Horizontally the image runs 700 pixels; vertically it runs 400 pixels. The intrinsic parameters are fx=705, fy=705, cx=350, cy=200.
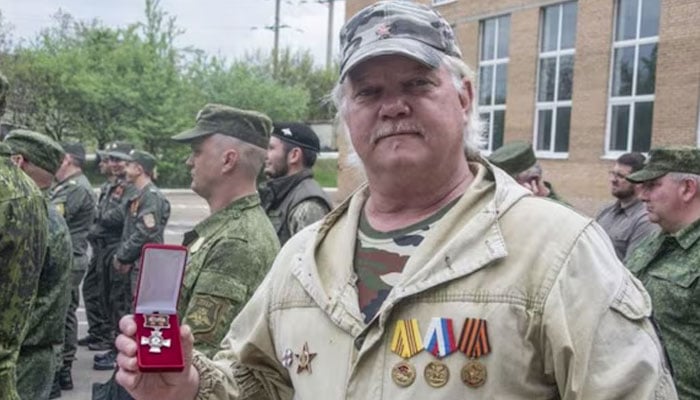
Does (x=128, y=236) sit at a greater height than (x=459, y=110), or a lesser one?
lesser

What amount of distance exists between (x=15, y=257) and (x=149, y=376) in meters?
1.19

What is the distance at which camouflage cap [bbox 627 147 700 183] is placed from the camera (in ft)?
13.5

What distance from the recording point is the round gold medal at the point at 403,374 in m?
1.42

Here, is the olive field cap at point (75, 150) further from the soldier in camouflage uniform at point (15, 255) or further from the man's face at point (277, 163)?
the soldier in camouflage uniform at point (15, 255)

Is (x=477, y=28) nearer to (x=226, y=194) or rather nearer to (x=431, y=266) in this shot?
(x=226, y=194)

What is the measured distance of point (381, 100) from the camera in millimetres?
1656

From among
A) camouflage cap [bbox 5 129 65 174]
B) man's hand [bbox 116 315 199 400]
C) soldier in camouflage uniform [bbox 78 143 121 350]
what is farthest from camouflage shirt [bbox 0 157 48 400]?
soldier in camouflage uniform [bbox 78 143 121 350]

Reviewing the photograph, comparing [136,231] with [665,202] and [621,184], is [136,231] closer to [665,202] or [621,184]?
[621,184]

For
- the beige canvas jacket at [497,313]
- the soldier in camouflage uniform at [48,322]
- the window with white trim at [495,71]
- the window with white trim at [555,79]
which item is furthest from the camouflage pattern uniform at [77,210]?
the window with white trim at [495,71]

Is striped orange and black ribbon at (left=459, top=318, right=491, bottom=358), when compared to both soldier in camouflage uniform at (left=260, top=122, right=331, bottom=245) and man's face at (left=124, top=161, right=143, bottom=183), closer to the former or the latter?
soldier in camouflage uniform at (left=260, top=122, right=331, bottom=245)

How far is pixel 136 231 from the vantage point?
268 inches

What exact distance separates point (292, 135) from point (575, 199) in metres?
16.3

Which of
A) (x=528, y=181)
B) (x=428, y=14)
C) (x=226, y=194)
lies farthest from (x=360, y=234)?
(x=528, y=181)

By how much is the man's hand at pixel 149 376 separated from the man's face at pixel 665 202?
126 inches
